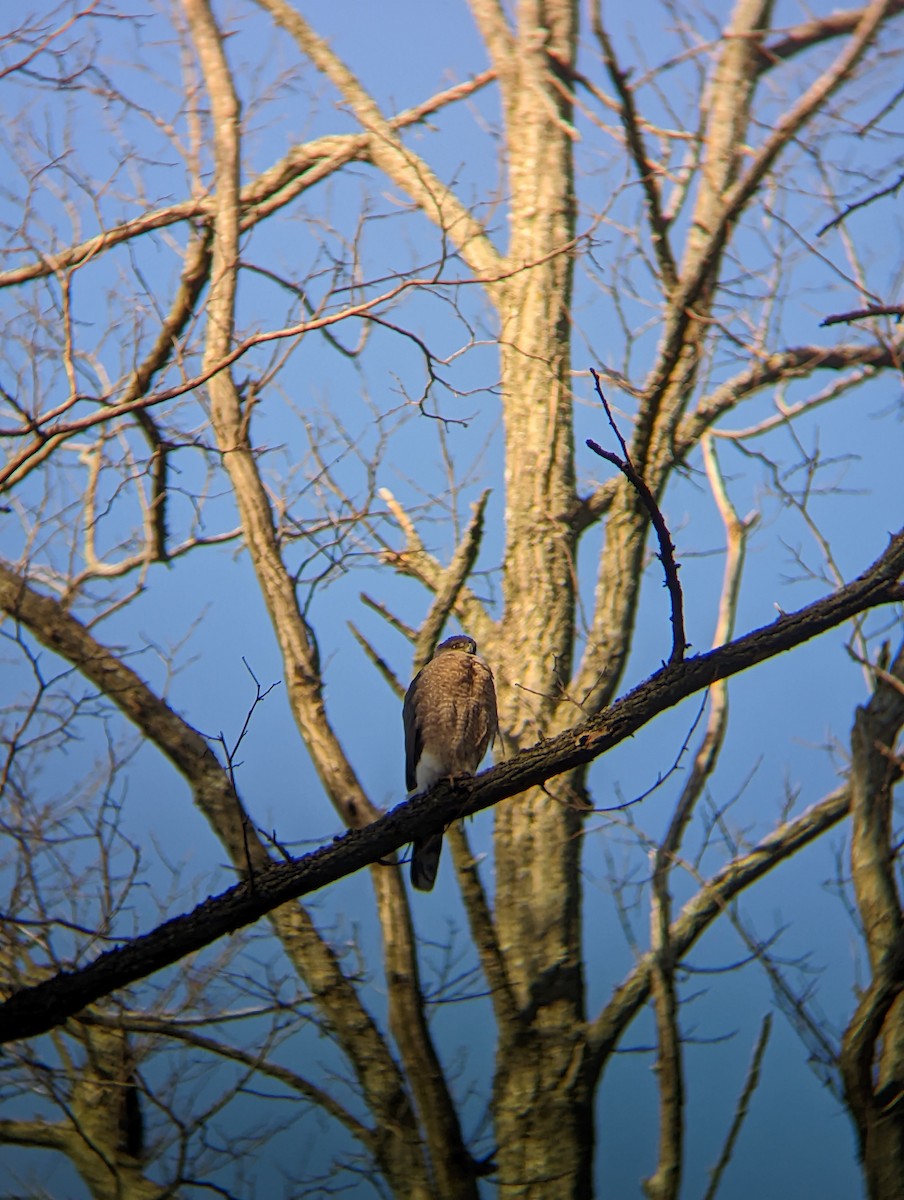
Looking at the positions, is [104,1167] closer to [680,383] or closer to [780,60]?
[680,383]

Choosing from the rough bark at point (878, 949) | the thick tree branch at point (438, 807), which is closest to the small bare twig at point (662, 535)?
the thick tree branch at point (438, 807)

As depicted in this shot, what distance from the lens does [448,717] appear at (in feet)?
14.5

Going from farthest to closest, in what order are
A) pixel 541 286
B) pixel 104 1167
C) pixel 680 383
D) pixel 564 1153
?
pixel 541 286 → pixel 680 383 → pixel 104 1167 → pixel 564 1153

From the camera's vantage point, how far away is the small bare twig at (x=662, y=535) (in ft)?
8.29

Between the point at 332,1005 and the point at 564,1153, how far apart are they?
3.35 feet

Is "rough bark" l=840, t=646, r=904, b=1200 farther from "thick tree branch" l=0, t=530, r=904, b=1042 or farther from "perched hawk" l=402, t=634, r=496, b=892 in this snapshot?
"thick tree branch" l=0, t=530, r=904, b=1042

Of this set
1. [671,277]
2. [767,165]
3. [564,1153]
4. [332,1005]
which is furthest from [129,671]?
[767,165]

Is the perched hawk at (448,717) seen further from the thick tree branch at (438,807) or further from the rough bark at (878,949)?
the rough bark at (878,949)

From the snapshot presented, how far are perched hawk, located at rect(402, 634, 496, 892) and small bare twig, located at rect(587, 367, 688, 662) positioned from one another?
1600mm

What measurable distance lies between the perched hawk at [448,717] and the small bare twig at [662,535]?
1.60 meters

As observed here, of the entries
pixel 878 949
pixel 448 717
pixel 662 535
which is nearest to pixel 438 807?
pixel 662 535

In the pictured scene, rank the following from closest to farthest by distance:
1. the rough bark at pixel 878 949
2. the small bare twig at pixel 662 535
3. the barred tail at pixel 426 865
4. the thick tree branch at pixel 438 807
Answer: the small bare twig at pixel 662 535, the thick tree branch at pixel 438 807, the rough bark at pixel 878 949, the barred tail at pixel 426 865

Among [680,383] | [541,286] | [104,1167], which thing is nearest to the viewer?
[104,1167]

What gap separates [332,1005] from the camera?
451cm
